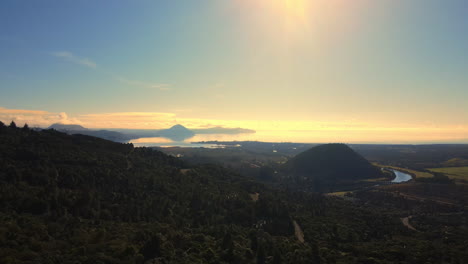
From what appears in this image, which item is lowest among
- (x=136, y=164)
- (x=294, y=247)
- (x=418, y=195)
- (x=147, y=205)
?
(x=418, y=195)

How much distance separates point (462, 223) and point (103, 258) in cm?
10258

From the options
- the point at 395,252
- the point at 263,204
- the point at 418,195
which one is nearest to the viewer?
the point at 395,252

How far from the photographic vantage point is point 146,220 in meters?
49.9

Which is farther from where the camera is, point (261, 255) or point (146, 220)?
point (146, 220)

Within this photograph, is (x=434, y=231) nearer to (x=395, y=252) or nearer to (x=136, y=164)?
(x=395, y=252)

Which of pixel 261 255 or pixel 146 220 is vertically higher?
pixel 146 220

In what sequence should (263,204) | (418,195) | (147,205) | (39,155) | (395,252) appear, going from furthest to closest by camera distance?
(418,195) → (263,204) → (39,155) → (147,205) → (395,252)

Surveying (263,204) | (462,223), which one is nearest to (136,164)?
(263,204)

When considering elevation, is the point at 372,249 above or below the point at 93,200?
below

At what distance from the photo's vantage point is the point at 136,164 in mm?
83750

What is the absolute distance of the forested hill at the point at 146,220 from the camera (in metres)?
31.5

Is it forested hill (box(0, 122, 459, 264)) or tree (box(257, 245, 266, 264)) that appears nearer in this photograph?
forested hill (box(0, 122, 459, 264))

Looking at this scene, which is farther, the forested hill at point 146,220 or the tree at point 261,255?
the tree at point 261,255

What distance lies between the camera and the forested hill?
3152 centimetres
